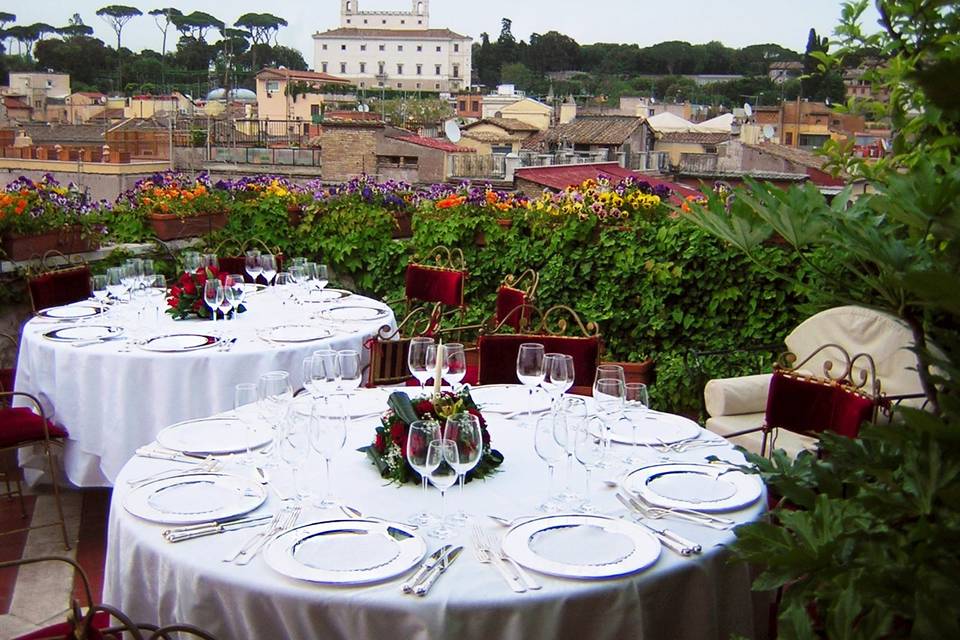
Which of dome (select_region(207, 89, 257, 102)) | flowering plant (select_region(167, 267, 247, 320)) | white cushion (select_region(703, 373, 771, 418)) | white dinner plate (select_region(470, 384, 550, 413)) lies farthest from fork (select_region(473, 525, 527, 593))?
dome (select_region(207, 89, 257, 102))

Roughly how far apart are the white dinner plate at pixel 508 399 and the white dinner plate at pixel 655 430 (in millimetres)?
279

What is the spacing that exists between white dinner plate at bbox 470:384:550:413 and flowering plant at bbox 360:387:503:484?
0.49 meters

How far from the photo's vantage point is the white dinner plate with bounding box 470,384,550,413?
297 cm

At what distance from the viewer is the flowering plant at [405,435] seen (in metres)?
2.34

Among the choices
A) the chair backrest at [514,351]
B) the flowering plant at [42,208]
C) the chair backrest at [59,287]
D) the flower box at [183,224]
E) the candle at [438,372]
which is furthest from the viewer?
the flower box at [183,224]

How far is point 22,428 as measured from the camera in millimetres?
3721

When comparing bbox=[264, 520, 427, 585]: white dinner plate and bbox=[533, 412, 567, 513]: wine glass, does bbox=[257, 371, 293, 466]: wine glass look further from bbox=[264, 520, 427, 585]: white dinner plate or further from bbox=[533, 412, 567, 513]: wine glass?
bbox=[533, 412, 567, 513]: wine glass

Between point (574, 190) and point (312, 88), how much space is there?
5841cm

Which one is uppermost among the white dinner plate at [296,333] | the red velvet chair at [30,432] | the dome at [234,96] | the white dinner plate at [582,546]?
the dome at [234,96]

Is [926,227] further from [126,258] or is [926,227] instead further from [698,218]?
[126,258]

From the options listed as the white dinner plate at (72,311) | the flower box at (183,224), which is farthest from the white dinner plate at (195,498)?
the flower box at (183,224)

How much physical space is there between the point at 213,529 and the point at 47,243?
155 inches

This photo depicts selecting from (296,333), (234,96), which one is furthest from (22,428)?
(234,96)

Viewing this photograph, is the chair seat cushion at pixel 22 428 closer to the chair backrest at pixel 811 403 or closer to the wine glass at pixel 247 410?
the wine glass at pixel 247 410
